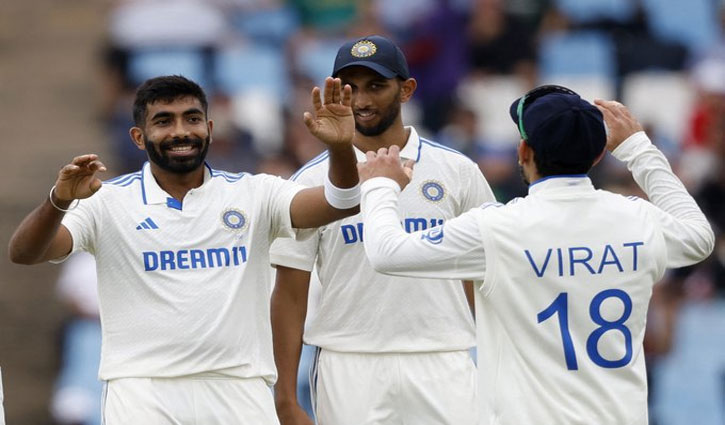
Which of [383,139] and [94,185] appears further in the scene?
[383,139]

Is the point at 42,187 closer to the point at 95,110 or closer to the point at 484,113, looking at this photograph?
the point at 95,110

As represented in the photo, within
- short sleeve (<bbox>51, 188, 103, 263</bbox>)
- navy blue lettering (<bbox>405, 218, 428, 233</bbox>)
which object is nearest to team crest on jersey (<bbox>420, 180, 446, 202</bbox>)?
navy blue lettering (<bbox>405, 218, 428, 233</bbox>)

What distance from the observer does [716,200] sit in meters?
11.7

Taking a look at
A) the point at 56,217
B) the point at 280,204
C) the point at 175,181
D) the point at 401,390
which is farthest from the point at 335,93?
the point at 401,390

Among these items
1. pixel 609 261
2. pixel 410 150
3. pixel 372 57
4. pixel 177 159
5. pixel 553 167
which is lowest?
pixel 609 261

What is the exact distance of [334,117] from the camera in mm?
5258

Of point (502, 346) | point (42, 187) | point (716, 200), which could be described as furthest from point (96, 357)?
point (502, 346)

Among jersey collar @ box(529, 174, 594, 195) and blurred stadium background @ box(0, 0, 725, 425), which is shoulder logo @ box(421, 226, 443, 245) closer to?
jersey collar @ box(529, 174, 594, 195)

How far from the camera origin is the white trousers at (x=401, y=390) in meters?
6.04

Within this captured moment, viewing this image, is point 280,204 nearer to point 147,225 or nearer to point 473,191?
point 147,225

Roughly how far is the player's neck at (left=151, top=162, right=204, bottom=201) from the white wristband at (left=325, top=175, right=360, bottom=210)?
0.63 meters

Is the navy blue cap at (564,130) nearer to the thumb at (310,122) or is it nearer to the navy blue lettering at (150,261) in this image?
the thumb at (310,122)

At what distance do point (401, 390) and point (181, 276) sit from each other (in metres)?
1.15

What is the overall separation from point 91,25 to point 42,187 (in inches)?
81.6
